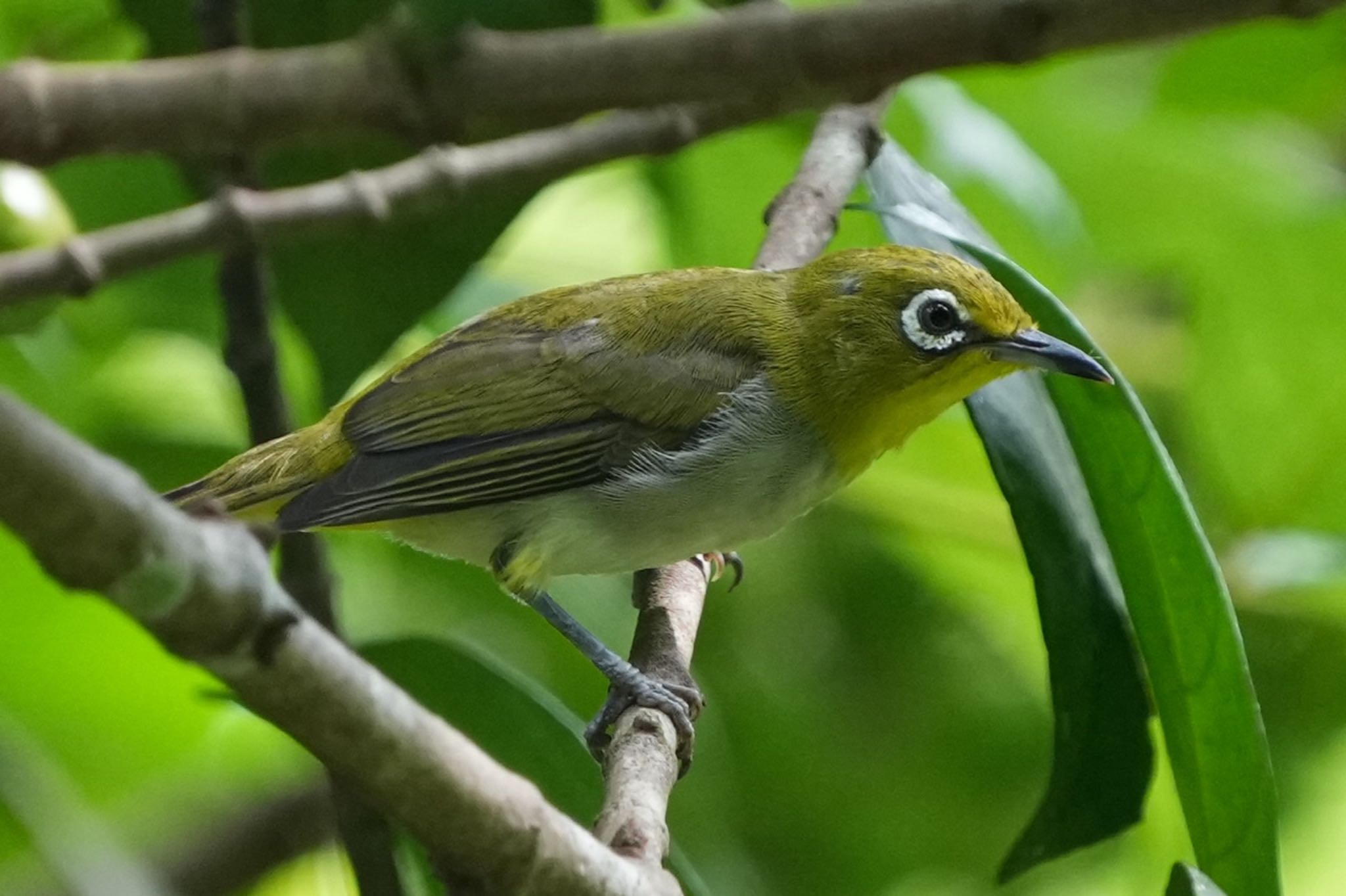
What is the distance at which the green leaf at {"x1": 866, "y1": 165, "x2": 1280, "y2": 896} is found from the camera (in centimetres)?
229

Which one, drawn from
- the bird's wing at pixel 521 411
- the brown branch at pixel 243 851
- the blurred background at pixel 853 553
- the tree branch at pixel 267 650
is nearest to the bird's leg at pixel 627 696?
the blurred background at pixel 853 553

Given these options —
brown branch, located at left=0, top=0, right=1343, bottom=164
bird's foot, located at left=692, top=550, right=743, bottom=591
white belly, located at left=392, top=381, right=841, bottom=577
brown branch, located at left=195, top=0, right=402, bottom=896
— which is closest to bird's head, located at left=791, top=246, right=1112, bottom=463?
white belly, located at left=392, top=381, right=841, bottom=577

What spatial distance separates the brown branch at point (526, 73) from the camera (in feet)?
5.60

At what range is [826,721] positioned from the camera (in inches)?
150

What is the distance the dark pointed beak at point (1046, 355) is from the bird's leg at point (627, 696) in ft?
2.85

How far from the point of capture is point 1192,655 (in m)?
2.36

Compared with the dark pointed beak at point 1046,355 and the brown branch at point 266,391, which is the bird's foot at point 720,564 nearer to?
the dark pointed beak at point 1046,355

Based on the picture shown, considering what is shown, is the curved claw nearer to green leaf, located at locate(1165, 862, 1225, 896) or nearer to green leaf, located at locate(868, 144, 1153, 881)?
green leaf, located at locate(868, 144, 1153, 881)

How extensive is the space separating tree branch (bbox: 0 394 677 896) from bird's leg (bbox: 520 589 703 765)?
4.41 feet

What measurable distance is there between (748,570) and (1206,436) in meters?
1.19

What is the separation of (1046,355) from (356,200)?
48.7 inches

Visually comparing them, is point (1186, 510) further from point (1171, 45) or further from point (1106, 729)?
point (1171, 45)

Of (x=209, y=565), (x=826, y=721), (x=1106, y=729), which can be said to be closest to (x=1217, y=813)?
(x=1106, y=729)

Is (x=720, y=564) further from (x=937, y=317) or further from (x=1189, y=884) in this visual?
(x=1189, y=884)
